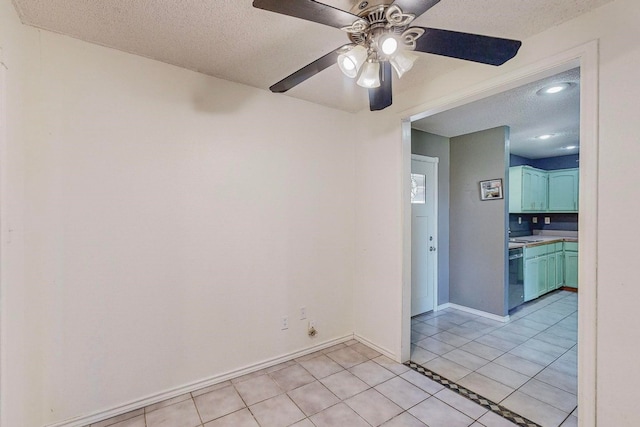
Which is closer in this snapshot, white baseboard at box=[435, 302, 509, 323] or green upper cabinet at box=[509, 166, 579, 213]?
white baseboard at box=[435, 302, 509, 323]

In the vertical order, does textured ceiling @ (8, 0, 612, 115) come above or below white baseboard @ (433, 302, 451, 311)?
above

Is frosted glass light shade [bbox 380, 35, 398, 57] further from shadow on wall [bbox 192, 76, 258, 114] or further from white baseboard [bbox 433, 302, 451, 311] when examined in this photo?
white baseboard [bbox 433, 302, 451, 311]

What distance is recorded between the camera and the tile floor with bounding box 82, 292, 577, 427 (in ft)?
6.26

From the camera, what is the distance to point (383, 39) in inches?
48.6

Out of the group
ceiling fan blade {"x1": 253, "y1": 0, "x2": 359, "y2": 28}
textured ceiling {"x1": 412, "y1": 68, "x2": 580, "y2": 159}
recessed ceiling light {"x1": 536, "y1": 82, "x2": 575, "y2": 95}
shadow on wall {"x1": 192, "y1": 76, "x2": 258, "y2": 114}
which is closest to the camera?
ceiling fan blade {"x1": 253, "y1": 0, "x2": 359, "y2": 28}

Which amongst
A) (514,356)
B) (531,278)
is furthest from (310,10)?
(531,278)

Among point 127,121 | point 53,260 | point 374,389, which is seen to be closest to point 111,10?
point 127,121

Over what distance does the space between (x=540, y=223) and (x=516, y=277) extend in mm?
2674

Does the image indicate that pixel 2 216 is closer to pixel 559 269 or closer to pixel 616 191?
pixel 616 191

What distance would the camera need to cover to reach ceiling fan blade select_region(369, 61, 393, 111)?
1496 millimetres

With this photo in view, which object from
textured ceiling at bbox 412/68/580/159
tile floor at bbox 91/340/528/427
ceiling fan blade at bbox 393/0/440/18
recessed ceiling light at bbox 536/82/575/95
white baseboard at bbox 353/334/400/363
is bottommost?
tile floor at bbox 91/340/528/427

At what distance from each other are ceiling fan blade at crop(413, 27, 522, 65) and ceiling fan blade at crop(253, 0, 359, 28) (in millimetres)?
354

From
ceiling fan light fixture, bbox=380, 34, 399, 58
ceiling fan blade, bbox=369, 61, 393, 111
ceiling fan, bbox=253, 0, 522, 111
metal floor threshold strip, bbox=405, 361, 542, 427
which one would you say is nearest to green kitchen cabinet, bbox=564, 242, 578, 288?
metal floor threshold strip, bbox=405, 361, 542, 427

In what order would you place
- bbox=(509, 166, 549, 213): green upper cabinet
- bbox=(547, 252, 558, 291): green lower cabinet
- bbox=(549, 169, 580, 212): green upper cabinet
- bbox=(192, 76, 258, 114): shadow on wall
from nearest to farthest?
bbox=(192, 76, 258, 114): shadow on wall → bbox=(547, 252, 558, 291): green lower cabinet → bbox=(509, 166, 549, 213): green upper cabinet → bbox=(549, 169, 580, 212): green upper cabinet
